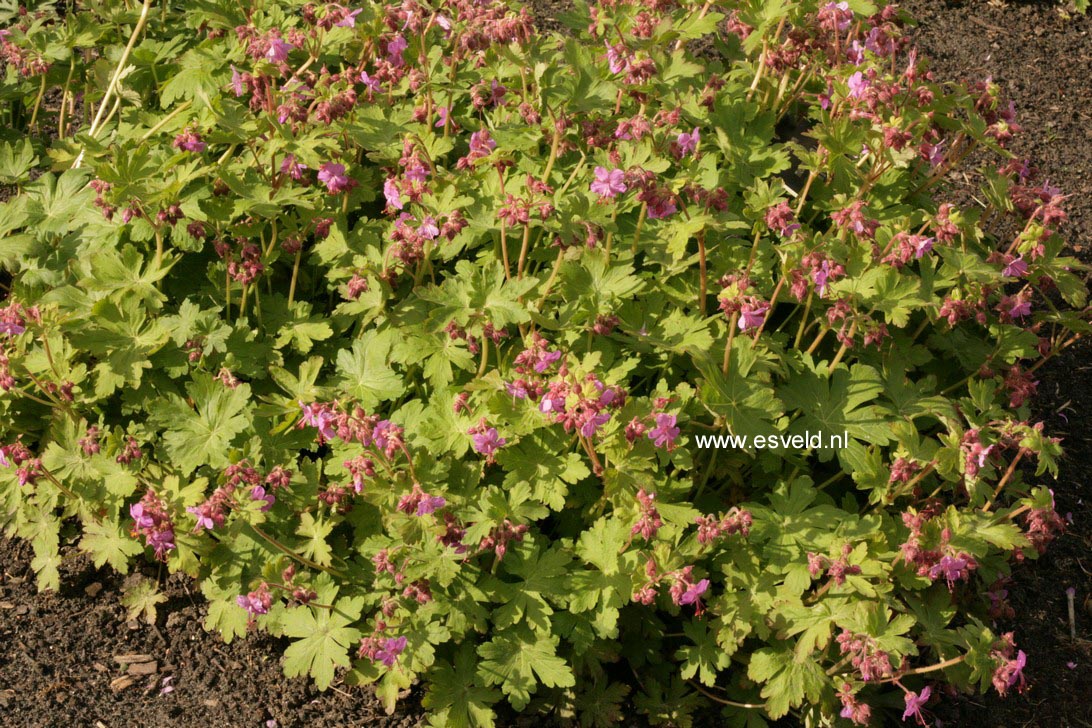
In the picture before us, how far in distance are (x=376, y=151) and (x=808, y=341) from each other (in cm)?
177

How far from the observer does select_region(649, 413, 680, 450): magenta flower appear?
10.3 ft

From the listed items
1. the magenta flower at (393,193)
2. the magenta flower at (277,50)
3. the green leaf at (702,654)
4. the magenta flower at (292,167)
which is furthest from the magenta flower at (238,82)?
the green leaf at (702,654)

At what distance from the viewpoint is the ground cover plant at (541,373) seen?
10.8 ft

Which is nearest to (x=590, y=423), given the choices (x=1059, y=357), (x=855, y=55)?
(x=855, y=55)

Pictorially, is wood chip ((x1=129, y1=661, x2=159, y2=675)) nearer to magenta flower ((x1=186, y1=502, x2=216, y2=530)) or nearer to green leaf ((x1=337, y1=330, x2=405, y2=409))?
magenta flower ((x1=186, y1=502, x2=216, y2=530))

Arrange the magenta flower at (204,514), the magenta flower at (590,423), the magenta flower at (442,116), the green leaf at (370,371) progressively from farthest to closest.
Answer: the magenta flower at (442,116)
the green leaf at (370,371)
the magenta flower at (204,514)
the magenta flower at (590,423)

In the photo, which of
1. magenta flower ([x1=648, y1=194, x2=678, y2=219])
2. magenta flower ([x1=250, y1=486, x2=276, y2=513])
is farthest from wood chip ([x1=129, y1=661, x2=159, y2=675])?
magenta flower ([x1=648, y1=194, x2=678, y2=219])

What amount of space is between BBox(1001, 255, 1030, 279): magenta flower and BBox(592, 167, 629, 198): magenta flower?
1411 mm

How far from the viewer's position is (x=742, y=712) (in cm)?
362

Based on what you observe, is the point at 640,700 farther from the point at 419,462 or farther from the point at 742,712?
the point at 419,462

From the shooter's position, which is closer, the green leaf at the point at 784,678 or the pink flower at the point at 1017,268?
the green leaf at the point at 784,678

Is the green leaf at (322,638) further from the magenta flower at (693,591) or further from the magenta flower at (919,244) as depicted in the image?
the magenta flower at (919,244)

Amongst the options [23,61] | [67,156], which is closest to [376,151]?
[67,156]

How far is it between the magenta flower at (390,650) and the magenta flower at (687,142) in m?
1.83
